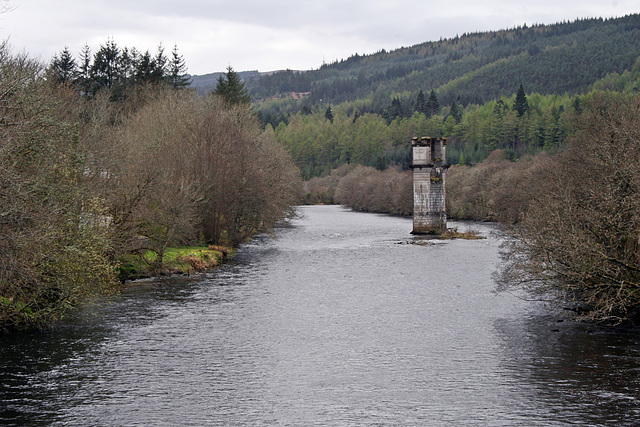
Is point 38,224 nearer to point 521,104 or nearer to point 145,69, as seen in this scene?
point 145,69

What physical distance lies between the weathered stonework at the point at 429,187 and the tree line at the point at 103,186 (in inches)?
596

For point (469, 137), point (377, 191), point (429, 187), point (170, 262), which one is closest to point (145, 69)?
point (429, 187)

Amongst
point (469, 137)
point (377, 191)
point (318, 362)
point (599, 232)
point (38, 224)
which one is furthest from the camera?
point (469, 137)

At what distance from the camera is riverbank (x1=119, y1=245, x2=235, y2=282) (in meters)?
38.8

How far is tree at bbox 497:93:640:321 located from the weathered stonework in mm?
47177

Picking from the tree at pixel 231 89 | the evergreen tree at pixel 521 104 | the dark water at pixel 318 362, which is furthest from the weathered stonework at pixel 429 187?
the evergreen tree at pixel 521 104

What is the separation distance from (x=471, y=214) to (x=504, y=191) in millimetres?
15498

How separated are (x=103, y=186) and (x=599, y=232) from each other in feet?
83.3

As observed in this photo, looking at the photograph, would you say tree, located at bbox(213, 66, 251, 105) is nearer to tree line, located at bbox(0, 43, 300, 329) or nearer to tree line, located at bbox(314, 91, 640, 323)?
tree line, located at bbox(0, 43, 300, 329)

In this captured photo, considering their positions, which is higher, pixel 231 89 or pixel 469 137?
pixel 231 89

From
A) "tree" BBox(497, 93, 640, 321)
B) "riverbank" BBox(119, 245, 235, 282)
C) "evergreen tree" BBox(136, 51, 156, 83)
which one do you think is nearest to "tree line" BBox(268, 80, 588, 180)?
"evergreen tree" BBox(136, 51, 156, 83)

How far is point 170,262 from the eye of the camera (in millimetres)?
41719

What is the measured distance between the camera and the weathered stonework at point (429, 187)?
74.8 metres

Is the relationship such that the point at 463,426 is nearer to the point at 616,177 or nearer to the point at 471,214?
the point at 616,177
